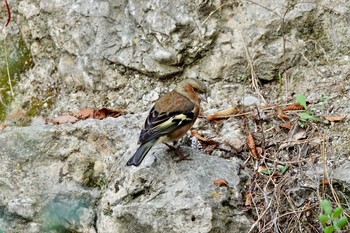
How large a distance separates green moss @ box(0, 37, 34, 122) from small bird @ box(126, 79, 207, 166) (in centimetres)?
208

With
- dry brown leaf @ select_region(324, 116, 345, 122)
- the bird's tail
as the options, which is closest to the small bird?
the bird's tail

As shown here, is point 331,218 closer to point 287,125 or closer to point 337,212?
point 337,212

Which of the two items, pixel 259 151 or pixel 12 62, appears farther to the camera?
pixel 12 62

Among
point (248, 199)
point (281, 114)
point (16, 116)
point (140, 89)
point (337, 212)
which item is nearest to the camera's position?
point (337, 212)

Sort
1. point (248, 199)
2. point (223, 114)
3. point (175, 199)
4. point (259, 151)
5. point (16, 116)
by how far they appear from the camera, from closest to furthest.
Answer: point (175, 199) < point (248, 199) < point (259, 151) < point (223, 114) < point (16, 116)

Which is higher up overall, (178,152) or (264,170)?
(178,152)

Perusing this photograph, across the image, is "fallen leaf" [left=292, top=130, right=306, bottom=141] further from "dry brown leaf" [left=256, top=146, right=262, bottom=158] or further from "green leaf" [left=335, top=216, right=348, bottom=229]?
"green leaf" [left=335, top=216, right=348, bottom=229]

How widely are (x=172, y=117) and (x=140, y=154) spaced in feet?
1.81

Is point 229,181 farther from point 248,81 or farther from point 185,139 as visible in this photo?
point 248,81

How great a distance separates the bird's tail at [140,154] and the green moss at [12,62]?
2.39 meters

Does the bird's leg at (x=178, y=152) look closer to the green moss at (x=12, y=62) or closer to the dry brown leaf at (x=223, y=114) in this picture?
the dry brown leaf at (x=223, y=114)

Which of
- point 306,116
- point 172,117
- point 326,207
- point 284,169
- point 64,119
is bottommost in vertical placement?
point 284,169

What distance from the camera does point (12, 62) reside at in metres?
7.21

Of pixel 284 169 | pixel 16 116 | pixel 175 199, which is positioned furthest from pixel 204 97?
pixel 16 116
